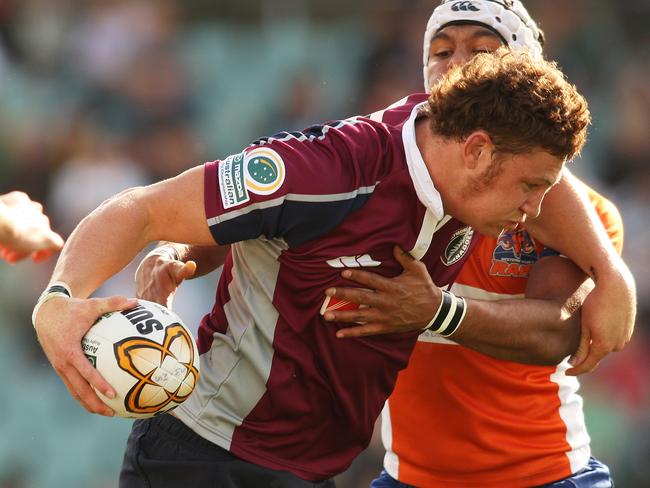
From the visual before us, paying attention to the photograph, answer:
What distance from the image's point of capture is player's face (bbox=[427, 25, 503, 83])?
17.9ft

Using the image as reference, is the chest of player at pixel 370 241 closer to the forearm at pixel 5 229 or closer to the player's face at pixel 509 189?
the player's face at pixel 509 189

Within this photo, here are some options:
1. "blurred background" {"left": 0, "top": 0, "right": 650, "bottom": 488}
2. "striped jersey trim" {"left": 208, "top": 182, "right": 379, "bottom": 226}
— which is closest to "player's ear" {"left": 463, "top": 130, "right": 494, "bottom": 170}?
"striped jersey trim" {"left": 208, "top": 182, "right": 379, "bottom": 226}

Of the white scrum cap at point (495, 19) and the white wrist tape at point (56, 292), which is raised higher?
the white scrum cap at point (495, 19)

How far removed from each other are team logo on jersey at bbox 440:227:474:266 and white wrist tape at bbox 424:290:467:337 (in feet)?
0.47

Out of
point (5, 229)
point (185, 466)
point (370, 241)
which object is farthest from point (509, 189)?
point (5, 229)

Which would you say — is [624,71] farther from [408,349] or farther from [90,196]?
[408,349]

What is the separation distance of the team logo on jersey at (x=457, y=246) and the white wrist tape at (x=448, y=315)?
5.7 inches

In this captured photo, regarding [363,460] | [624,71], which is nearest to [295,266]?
[363,460]

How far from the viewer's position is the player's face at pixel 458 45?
17.9 feet

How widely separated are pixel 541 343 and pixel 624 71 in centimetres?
655

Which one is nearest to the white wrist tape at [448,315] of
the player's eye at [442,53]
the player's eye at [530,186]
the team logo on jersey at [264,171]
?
the player's eye at [530,186]

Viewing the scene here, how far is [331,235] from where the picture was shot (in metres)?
4.23

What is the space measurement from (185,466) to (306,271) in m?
0.91

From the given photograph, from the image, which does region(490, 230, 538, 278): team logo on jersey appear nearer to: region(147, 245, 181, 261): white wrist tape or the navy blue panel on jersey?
the navy blue panel on jersey
